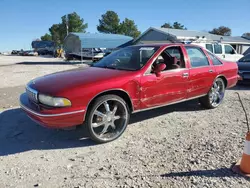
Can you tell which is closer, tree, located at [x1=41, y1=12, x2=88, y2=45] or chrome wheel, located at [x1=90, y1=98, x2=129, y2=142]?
chrome wheel, located at [x1=90, y1=98, x2=129, y2=142]

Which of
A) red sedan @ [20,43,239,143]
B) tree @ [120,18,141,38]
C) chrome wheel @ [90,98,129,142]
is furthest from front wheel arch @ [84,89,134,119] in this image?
tree @ [120,18,141,38]

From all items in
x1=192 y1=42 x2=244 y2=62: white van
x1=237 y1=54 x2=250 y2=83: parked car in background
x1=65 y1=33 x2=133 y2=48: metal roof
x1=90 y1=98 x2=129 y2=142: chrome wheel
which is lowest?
x1=90 y1=98 x2=129 y2=142: chrome wheel

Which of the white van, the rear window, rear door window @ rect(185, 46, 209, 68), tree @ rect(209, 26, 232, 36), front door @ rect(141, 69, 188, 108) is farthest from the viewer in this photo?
tree @ rect(209, 26, 232, 36)

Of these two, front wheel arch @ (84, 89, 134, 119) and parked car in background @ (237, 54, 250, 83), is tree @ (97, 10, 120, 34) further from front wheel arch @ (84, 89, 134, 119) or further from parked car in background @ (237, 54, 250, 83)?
front wheel arch @ (84, 89, 134, 119)

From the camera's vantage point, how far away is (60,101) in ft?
11.1

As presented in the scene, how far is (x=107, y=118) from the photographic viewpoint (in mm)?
3861

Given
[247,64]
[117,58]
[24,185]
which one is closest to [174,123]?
[117,58]

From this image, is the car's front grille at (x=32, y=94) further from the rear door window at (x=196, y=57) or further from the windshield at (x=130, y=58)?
the rear door window at (x=196, y=57)

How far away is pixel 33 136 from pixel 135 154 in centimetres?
192

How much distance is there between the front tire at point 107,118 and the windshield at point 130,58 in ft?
2.48

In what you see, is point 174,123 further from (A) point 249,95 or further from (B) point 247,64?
(B) point 247,64

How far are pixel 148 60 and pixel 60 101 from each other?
1.82 m

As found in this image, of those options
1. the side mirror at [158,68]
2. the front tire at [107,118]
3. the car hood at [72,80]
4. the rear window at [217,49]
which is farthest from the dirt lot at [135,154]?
the rear window at [217,49]

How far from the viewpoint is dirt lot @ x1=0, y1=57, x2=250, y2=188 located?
2832mm
